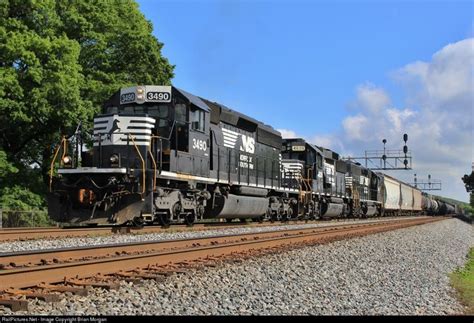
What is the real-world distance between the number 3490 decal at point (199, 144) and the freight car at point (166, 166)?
3 centimetres

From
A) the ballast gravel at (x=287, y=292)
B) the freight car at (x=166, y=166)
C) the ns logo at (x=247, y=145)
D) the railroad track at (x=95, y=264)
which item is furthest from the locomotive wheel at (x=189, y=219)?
the ballast gravel at (x=287, y=292)

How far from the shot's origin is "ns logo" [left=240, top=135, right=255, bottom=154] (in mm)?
20158

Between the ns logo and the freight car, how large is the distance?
0.04 metres

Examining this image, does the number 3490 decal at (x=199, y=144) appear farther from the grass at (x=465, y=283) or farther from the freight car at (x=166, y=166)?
the grass at (x=465, y=283)

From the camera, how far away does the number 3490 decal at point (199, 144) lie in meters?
15.7

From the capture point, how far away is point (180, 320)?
505 centimetres

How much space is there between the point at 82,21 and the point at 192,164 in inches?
516

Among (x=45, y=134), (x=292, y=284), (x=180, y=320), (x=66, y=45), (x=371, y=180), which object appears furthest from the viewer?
(x=371, y=180)

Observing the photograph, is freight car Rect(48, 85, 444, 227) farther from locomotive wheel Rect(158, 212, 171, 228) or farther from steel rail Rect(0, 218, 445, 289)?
steel rail Rect(0, 218, 445, 289)

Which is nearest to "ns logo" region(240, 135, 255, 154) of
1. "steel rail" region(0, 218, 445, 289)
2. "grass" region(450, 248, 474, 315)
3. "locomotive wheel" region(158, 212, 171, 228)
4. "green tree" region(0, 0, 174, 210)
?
"locomotive wheel" region(158, 212, 171, 228)

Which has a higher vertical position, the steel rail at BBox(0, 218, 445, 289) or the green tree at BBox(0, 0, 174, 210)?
the green tree at BBox(0, 0, 174, 210)

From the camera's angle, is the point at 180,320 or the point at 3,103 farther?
the point at 3,103

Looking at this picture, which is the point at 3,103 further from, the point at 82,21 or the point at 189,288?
the point at 189,288

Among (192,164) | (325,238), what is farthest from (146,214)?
(325,238)
